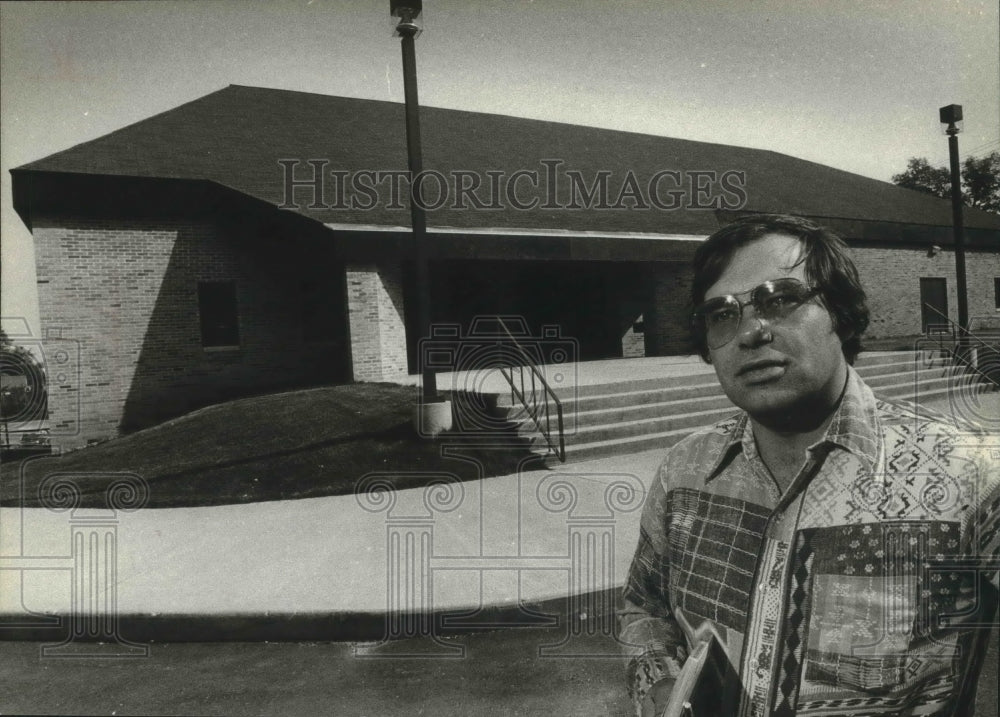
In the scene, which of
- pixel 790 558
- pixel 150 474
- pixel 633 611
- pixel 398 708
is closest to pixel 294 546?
pixel 398 708

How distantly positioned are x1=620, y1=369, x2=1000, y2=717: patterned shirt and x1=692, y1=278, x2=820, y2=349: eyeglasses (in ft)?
→ 0.66

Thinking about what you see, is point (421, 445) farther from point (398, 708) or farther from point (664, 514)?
point (664, 514)

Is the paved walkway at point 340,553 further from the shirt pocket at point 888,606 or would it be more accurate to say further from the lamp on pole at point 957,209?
the shirt pocket at point 888,606

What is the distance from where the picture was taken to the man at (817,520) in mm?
1263

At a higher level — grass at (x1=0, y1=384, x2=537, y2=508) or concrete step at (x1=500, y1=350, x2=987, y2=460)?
concrete step at (x1=500, y1=350, x2=987, y2=460)

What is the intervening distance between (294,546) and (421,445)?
2456 millimetres

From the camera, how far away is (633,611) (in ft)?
5.23

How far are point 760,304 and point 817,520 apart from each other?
0.44m

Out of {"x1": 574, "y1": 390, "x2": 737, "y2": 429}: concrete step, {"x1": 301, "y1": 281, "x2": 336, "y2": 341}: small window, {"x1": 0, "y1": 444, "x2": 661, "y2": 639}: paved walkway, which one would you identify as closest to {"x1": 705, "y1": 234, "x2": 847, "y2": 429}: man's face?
{"x1": 0, "y1": 444, "x2": 661, "y2": 639}: paved walkway

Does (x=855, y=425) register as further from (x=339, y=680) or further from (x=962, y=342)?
(x=339, y=680)

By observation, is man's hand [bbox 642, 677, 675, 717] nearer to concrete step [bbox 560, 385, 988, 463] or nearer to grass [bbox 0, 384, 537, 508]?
concrete step [bbox 560, 385, 988, 463]

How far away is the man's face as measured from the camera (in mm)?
1334

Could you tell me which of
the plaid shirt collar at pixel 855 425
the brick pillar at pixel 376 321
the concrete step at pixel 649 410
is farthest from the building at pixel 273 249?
the plaid shirt collar at pixel 855 425

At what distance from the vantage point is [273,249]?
42.7ft
